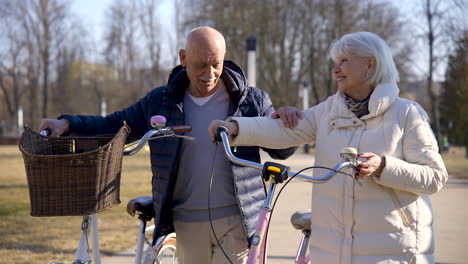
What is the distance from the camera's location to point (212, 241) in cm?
355

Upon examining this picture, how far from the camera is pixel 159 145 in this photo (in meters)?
3.54

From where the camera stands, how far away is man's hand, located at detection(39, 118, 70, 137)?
11.3 ft

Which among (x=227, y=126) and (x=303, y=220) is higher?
(x=227, y=126)

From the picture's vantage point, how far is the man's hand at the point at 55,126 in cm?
343

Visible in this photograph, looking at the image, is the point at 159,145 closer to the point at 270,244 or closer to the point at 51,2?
the point at 270,244

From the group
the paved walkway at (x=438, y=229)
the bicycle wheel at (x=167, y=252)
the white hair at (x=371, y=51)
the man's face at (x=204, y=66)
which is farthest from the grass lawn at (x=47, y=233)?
the white hair at (x=371, y=51)

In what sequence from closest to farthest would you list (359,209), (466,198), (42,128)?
(359,209)
(42,128)
(466,198)

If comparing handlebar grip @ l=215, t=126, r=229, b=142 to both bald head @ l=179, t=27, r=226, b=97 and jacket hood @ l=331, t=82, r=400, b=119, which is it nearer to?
jacket hood @ l=331, t=82, r=400, b=119

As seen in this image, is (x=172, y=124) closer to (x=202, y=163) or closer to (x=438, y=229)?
(x=202, y=163)

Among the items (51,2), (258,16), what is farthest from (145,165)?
(51,2)

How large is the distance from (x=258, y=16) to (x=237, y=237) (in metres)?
31.0

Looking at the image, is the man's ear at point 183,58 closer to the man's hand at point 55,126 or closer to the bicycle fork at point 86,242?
the man's hand at point 55,126

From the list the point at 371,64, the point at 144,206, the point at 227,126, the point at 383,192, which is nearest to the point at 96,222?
the point at 144,206

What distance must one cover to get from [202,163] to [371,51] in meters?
1.13
